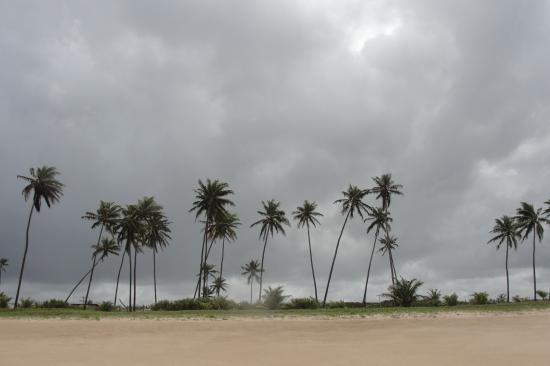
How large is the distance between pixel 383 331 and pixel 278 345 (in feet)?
21.2

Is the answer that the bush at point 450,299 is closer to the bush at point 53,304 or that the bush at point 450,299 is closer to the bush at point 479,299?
the bush at point 479,299

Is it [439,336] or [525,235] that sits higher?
[525,235]

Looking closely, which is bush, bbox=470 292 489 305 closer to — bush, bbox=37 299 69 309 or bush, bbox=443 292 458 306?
bush, bbox=443 292 458 306

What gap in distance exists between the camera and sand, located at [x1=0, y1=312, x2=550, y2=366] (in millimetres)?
14445

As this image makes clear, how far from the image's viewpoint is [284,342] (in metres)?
19.2

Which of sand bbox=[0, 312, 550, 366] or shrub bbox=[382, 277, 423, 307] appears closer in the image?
sand bbox=[0, 312, 550, 366]

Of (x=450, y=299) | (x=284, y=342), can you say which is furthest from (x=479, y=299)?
(x=284, y=342)

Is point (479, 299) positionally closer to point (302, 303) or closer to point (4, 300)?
point (302, 303)

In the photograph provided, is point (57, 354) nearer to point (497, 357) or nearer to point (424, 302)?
point (497, 357)

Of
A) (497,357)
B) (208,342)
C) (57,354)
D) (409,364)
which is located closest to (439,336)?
(497,357)

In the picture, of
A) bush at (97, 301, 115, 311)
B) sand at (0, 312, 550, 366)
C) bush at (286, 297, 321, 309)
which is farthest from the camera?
bush at (97, 301, 115, 311)

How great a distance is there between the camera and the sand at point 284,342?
47.4 feet

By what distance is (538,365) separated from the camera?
42.7ft

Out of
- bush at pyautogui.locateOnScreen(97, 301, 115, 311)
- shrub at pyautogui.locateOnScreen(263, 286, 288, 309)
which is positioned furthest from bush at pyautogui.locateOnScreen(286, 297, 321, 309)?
bush at pyautogui.locateOnScreen(97, 301, 115, 311)
